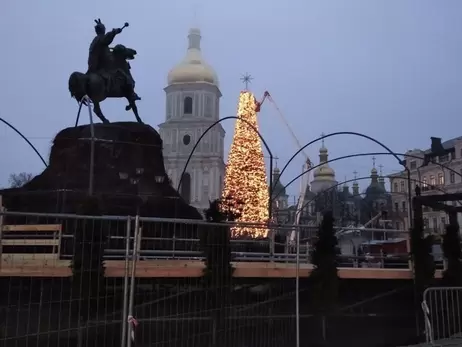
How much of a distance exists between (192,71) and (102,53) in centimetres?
6969

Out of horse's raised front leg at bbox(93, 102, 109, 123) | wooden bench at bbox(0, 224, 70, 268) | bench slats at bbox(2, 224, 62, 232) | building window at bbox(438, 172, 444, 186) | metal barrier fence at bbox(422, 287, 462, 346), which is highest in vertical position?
building window at bbox(438, 172, 444, 186)

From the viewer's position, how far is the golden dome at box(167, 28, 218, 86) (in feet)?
290

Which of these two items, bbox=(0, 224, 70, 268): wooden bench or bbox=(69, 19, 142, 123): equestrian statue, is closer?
bbox=(0, 224, 70, 268): wooden bench

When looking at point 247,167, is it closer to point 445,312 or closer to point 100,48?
point 100,48

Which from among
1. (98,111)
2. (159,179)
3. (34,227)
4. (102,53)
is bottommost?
(34,227)

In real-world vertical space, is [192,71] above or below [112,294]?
above

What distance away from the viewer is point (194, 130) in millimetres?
87250

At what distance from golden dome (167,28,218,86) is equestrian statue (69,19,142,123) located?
6852 centimetres

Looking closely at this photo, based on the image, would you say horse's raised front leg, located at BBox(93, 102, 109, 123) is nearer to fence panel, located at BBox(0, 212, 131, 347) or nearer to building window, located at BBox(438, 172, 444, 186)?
fence panel, located at BBox(0, 212, 131, 347)

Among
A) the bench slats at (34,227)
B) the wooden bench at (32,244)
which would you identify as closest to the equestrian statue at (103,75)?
the wooden bench at (32,244)

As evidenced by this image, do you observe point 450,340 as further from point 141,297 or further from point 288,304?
point 141,297

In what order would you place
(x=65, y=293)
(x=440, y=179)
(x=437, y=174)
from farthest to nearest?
(x=437, y=174)
(x=440, y=179)
(x=65, y=293)

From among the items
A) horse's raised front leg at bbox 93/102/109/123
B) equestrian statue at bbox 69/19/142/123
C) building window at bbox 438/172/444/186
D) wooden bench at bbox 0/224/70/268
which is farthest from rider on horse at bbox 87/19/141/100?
building window at bbox 438/172/444/186

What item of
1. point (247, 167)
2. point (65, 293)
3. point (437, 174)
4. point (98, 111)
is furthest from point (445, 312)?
point (437, 174)
